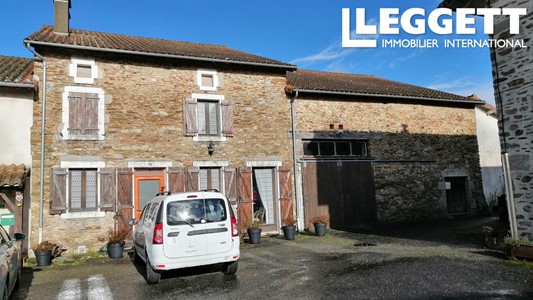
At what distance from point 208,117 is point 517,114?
838 cm

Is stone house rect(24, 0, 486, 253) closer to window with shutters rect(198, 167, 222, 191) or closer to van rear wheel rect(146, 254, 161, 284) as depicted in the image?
window with shutters rect(198, 167, 222, 191)

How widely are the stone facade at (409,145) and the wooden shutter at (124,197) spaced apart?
568 cm

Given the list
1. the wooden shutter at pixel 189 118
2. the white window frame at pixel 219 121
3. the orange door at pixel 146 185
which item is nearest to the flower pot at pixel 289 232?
the white window frame at pixel 219 121

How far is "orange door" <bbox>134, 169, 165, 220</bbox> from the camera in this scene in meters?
10.9

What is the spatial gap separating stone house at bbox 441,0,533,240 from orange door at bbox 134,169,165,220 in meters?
9.06

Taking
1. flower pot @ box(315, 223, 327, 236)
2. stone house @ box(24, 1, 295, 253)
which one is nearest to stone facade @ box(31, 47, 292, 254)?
stone house @ box(24, 1, 295, 253)

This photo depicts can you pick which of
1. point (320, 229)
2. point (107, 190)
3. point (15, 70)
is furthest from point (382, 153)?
point (15, 70)

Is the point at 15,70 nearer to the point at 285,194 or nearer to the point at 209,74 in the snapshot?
the point at 209,74

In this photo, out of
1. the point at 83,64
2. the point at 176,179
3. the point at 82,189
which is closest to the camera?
the point at 82,189

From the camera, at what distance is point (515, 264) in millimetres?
6828

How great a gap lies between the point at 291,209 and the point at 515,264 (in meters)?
6.89

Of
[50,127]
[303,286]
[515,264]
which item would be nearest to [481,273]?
[515,264]

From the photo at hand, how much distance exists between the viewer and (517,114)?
7.96 metres

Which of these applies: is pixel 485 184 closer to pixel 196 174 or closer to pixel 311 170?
pixel 311 170
